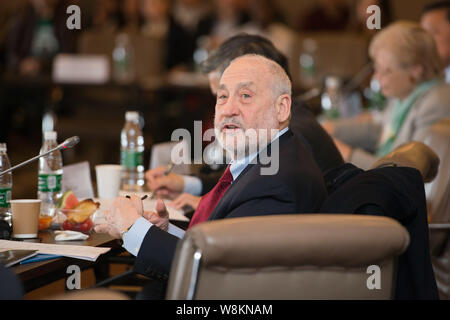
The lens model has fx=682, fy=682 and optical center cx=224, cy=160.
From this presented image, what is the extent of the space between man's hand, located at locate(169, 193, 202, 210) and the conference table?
0.49 metres

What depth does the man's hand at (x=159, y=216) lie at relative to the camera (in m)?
1.65

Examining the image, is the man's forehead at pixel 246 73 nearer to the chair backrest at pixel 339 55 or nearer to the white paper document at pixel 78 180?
the white paper document at pixel 78 180

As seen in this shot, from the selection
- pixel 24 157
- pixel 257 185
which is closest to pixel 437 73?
pixel 257 185

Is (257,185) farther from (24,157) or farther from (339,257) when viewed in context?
(24,157)

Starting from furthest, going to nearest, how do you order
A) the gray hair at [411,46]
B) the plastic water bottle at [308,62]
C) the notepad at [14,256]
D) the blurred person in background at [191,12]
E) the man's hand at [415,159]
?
the blurred person in background at [191,12] → the plastic water bottle at [308,62] → the gray hair at [411,46] → the man's hand at [415,159] → the notepad at [14,256]

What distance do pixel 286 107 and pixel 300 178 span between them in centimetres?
22

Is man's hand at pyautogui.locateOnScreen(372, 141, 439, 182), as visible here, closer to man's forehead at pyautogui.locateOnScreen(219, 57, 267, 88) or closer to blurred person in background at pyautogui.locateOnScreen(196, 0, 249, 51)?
man's forehead at pyautogui.locateOnScreen(219, 57, 267, 88)

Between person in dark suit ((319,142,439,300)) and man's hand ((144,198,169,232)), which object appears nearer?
person in dark suit ((319,142,439,300))

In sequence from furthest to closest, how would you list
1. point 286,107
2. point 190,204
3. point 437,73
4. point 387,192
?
point 437,73
point 190,204
point 286,107
point 387,192

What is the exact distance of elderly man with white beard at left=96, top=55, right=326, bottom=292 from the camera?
1409 millimetres

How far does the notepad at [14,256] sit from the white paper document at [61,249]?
32mm

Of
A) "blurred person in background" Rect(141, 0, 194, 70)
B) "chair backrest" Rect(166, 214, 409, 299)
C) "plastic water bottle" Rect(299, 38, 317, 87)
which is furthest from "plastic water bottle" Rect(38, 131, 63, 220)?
"blurred person in background" Rect(141, 0, 194, 70)

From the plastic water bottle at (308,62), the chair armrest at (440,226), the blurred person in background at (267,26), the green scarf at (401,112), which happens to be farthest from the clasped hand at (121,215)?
the blurred person in background at (267,26)

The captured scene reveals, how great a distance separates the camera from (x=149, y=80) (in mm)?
5598
